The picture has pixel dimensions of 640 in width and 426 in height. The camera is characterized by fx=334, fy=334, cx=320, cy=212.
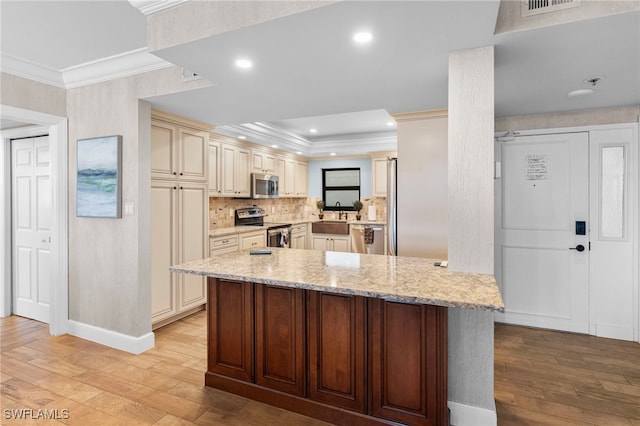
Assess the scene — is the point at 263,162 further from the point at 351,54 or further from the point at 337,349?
the point at 337,349

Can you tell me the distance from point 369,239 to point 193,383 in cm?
392

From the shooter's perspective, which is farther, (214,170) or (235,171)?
(235,171)

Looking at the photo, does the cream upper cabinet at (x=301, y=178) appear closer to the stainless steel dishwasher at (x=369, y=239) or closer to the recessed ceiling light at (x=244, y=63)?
the stainless steel dishwasher at (x=369, y=239)

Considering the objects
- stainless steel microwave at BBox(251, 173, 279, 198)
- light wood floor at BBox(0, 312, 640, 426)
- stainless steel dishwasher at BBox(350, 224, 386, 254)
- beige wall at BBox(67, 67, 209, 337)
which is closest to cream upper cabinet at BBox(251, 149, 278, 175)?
stainless steel microwave at BBox(251, 173, 279, 198)

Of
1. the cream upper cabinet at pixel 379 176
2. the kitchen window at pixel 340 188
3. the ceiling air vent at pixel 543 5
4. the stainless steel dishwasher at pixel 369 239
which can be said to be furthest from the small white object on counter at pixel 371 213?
the ceiling air vent at pixel 543 5

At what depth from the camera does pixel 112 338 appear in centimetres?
314

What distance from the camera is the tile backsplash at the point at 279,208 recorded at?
5.11 meters

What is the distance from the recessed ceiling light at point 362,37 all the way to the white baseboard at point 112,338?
3.04m

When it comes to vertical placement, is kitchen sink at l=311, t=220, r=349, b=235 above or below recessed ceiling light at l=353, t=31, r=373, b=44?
below

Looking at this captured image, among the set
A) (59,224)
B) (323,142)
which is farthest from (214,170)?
(323,142)

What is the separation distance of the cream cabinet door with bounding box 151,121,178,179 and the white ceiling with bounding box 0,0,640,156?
242 millimetres

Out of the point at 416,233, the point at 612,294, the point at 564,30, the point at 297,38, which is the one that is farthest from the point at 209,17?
the point at 612,294

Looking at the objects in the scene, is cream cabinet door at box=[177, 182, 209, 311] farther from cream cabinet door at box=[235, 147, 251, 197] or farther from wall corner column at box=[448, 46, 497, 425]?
wall corner column at box=[448, 46, 497, 425]

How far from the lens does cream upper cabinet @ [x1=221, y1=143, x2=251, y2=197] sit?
483 cm
